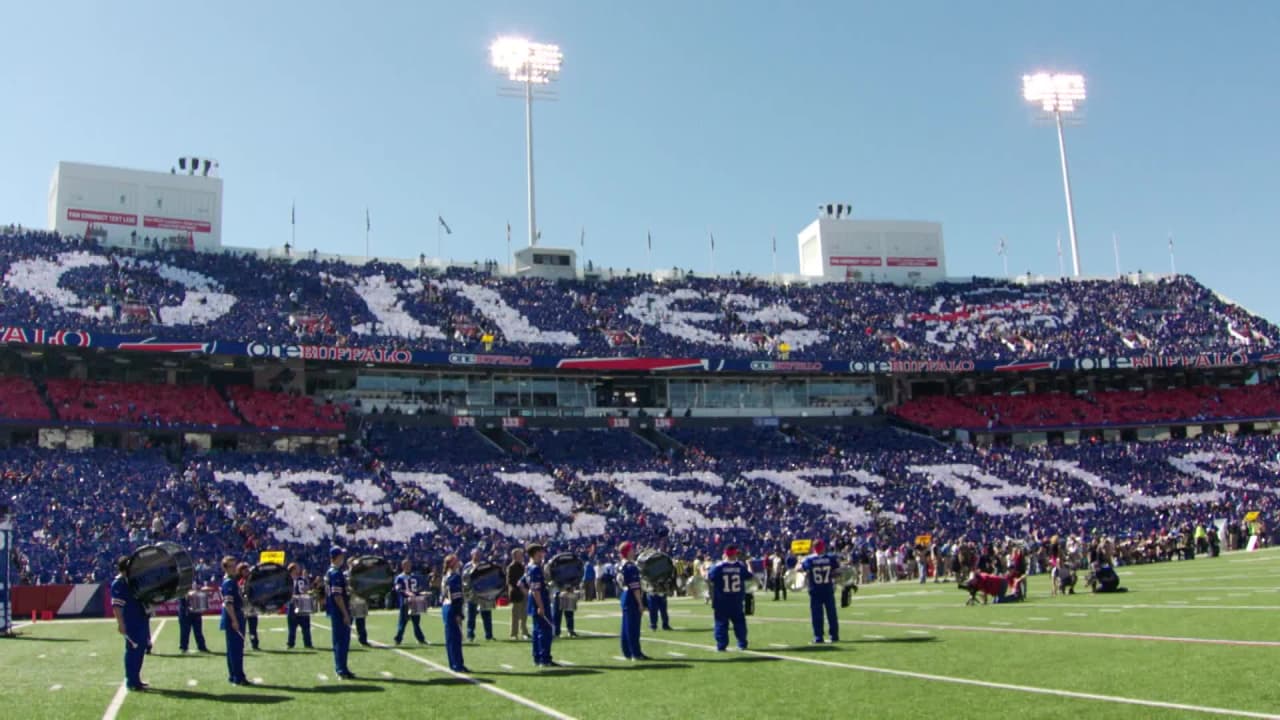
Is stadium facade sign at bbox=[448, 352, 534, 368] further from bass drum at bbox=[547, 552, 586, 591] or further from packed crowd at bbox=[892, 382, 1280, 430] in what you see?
bass drum at bbox=[547, 552, 586, 591]

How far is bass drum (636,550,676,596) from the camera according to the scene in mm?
17547

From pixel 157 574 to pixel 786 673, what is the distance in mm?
8175

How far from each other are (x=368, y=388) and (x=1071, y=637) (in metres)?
44.6

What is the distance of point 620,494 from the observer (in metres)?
49.3

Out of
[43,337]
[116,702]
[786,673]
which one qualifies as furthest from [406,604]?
[43,337]

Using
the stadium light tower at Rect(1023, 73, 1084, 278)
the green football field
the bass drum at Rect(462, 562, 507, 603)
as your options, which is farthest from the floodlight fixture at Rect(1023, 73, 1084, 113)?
the bass drum at Rect(462, 562, 507, 603)

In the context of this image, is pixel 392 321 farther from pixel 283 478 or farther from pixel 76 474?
pixel 76 474

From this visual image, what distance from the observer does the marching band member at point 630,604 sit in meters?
16.1

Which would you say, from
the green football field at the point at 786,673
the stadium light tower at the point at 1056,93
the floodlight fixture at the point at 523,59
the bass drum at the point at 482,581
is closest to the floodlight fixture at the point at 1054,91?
the stadium light tower at the point at 1056,93

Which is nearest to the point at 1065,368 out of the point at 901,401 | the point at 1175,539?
the point at 901,401

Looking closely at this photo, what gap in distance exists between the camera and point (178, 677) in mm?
16125

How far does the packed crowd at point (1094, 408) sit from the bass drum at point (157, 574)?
2070 inches

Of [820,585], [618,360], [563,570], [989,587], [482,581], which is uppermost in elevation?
[618,360]

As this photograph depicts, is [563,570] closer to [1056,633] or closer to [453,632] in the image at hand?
[453,632]
